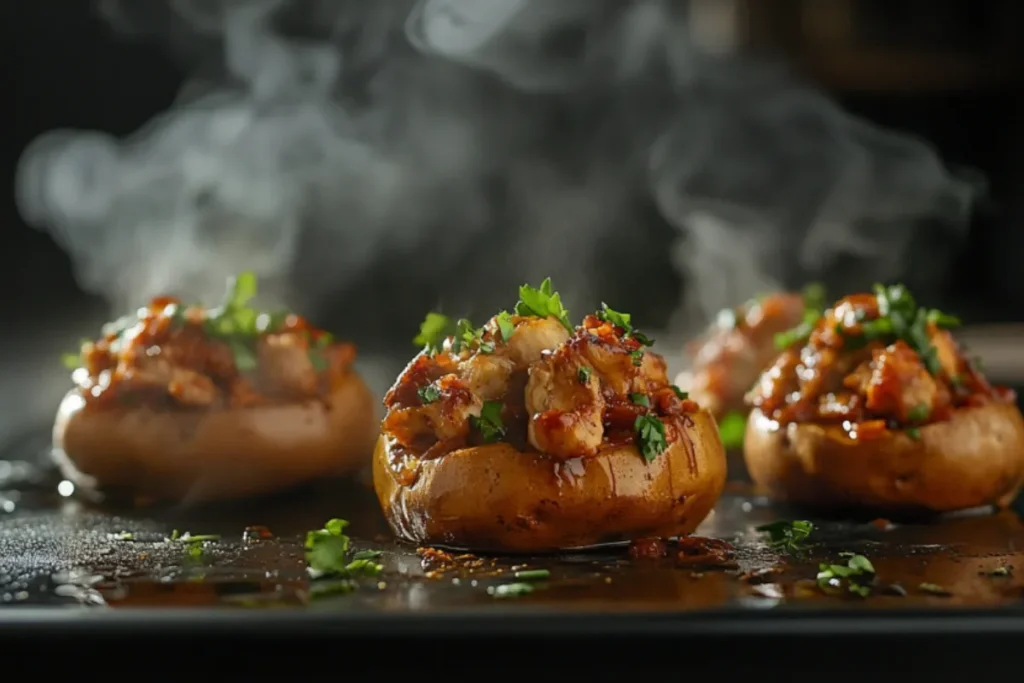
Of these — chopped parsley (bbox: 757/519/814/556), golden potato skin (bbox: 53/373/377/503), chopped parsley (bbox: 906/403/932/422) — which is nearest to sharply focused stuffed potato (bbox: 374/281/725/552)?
chopped parsley (bbox: 757/519/814/556)

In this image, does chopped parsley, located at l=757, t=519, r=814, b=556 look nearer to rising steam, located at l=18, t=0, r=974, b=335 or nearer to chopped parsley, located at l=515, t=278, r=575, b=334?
chopped parsley, located at l=515, t=278, r=575, b=334

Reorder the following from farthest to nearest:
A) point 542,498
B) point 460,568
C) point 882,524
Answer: point 882,524 → point 542,498 → point 460,568

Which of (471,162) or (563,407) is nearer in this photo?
(563,407)

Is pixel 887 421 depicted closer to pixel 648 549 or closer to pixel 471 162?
pixel 648 549

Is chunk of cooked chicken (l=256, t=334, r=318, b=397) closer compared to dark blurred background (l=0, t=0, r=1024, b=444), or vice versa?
chunk of cooked chicken (l=256, t=334, r=318, b=397)

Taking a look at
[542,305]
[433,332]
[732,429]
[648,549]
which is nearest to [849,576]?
[648,549]

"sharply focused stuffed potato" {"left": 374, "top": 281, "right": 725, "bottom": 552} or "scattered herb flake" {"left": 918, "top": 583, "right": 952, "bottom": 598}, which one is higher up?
"sharply focused stuffed potato" {"left": 374, "top": 281, "right": 725, "bottom": 552}

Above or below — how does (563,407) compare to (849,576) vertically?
above
